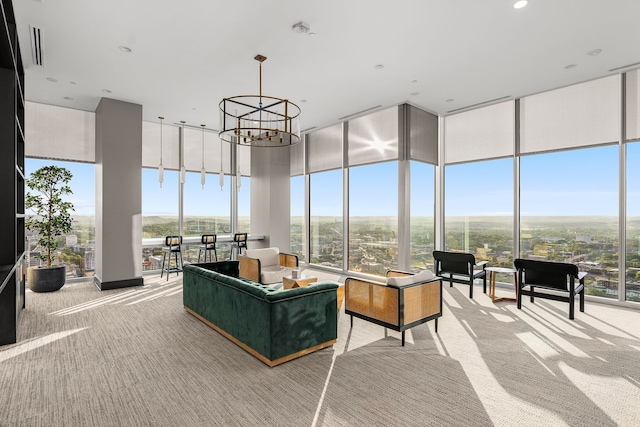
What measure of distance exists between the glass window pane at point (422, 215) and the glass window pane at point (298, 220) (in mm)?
3223

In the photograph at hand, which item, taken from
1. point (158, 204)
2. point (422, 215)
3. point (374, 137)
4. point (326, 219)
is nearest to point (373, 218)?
point (422, 215)

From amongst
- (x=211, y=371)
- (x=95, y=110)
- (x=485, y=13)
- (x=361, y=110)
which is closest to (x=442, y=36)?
(x=485, y=13)

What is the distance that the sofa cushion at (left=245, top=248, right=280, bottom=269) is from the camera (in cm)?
620

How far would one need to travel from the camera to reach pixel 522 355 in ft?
11.3

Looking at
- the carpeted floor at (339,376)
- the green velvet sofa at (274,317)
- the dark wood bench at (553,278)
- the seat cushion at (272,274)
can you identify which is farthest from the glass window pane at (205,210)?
the dark wood bench at (553,278)

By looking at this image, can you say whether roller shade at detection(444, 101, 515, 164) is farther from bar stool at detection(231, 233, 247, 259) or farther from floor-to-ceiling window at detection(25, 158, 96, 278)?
floor-to-ceiling window at detection(25, 158, 96, 278)

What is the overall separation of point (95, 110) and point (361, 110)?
5482 millimetres

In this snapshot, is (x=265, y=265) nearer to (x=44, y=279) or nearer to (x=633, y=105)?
(x=44, y=279)

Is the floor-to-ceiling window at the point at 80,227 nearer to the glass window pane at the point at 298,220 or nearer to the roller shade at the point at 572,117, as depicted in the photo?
the glass window pane at the point at 298,220

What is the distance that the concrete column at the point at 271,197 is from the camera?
9.02m

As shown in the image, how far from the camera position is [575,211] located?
5629 millimetres

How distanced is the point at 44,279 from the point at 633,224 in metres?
9.63

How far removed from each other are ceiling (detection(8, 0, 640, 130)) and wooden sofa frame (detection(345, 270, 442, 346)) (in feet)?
9.65

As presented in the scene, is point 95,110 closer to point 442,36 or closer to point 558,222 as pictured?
point 442,36
